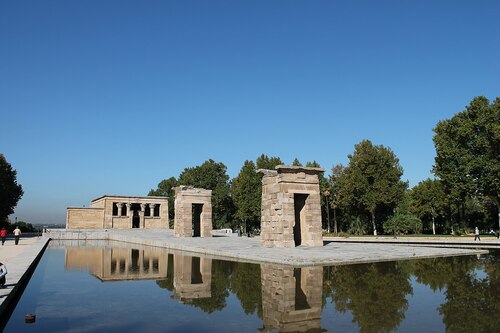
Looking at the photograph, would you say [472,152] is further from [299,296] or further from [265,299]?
[265,299]

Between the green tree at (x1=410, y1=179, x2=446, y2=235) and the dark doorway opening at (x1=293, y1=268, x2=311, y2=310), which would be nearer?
the dark doorway opening at (x1=293, y1=268, x2=311, y2=310)

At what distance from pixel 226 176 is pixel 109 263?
5024 centimetres

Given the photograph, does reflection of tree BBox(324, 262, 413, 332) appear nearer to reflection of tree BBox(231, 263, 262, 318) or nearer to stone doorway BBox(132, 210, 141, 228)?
reflection of tree BBox(231, 263, 262, 318)

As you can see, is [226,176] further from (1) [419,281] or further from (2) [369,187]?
(1) [419,281]

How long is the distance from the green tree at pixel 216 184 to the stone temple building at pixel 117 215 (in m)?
8.42

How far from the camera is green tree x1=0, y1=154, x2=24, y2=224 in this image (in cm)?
4825

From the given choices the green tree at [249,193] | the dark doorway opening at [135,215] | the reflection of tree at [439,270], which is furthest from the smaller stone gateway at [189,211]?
the dark doorway opening at [135,215]

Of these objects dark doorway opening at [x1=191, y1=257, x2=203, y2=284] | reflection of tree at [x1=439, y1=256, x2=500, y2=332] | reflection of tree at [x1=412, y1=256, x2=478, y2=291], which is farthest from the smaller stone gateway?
reflection of tree at [x1=439, y1=256, x2=500, y2=332]

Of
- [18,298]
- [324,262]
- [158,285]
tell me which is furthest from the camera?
[324,262]

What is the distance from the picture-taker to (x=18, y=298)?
Result: 355 inches

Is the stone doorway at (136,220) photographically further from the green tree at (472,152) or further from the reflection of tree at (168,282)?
the reflection of tree at (168,282)

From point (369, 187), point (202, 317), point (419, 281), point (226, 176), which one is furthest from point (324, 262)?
point (226, 176)

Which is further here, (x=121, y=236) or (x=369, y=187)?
(x=369, y=187)

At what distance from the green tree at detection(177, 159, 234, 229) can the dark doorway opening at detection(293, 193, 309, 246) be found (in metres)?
37.3
